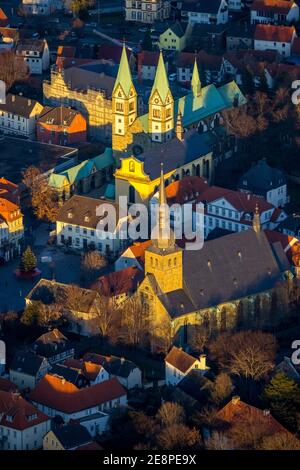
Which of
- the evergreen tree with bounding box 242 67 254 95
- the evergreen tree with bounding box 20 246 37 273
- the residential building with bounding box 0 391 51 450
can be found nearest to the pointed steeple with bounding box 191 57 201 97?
the evergreen tree with bounding box 242 67 254 95

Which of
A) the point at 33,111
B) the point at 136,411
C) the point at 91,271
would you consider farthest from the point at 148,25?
the point at 136,411

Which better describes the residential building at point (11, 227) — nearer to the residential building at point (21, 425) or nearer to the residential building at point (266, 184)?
the residential building at point (266, 184)

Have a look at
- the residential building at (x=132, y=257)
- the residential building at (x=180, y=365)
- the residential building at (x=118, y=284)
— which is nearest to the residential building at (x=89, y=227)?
the residential building at (x=132, y=257)

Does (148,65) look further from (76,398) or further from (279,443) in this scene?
(279,443)

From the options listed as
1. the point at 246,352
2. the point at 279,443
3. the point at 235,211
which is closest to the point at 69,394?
the point at 246,352

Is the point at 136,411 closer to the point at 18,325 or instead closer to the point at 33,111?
the point at 18,325

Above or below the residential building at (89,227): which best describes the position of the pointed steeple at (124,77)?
above

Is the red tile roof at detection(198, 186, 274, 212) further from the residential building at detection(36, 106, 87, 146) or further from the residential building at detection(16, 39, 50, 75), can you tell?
the residential building at detection(16, 39, 50, 75)
